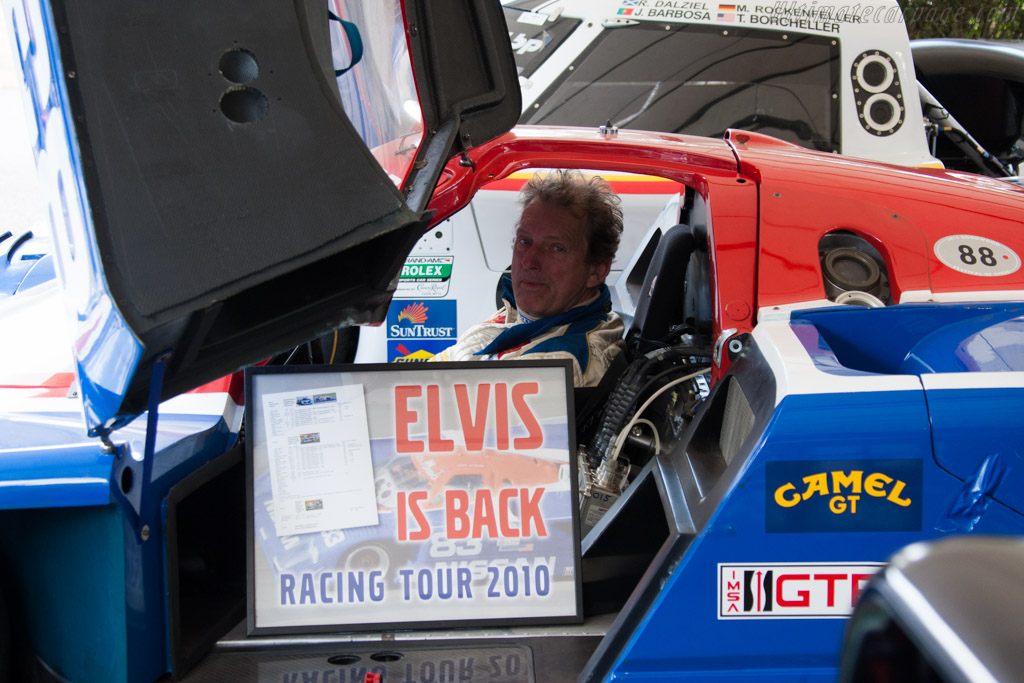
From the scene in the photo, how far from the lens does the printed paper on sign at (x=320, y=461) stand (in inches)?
72.1

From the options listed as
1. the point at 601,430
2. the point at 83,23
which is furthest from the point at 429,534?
the point at 83,23

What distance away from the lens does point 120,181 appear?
1.31 m

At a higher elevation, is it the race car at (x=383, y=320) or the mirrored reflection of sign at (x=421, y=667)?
the race car at (x=383, y=320)

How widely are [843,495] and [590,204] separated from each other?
132 centimetres

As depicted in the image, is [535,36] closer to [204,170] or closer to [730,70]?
[730,70]

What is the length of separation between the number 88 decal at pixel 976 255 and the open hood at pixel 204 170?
1088mm

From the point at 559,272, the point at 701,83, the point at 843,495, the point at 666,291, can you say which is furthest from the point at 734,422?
the point at 701,83

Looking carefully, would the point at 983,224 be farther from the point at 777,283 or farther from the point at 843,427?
the point at 843,427

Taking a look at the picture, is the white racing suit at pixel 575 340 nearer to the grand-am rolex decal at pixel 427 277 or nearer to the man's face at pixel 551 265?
the man's face at pixel 551 265

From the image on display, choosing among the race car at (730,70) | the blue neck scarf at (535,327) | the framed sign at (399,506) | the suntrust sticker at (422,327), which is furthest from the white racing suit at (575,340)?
the race car at (730,70)

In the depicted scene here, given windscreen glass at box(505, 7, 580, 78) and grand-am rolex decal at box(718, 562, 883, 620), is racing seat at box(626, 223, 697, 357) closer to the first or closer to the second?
grand-am rolex decal at box(718, 562, 883, 620)

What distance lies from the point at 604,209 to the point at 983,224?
3.38 feet

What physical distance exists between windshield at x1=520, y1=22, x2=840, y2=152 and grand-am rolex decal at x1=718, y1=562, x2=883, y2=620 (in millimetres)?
3497

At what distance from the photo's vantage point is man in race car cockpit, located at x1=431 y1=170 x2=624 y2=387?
2465mm
